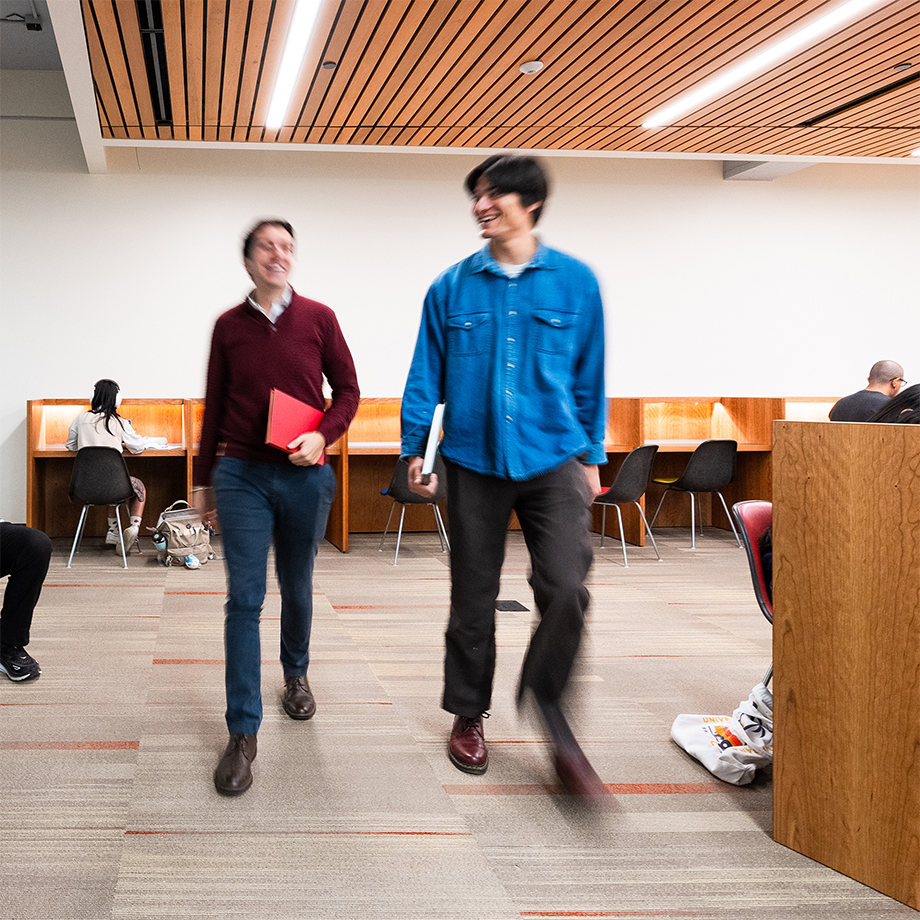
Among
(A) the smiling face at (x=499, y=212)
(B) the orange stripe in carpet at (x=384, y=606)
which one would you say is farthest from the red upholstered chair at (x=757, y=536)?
(B) the orange stripe in carpet at (x=384, y=606)

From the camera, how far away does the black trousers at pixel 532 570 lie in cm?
209

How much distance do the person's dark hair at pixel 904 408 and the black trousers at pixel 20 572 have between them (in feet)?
8.67

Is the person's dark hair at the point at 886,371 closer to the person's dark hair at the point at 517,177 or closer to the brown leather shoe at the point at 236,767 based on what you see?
the person's dark hair at the point at 517,177

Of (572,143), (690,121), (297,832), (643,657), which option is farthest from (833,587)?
(572,143)

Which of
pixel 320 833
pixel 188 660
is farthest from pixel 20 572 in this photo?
pixel 320 833

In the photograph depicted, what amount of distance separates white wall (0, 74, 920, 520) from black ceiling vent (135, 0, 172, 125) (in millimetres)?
1760

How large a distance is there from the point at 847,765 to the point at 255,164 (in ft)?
22.8

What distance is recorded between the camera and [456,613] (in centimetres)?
237

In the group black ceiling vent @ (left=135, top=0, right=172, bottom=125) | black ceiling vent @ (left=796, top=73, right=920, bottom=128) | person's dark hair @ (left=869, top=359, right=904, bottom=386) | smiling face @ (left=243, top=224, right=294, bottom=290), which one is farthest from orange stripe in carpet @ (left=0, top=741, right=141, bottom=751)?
black ceiling vent @ (left=796, top=73, right=920, bottom=128)

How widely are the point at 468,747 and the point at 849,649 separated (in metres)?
1.04

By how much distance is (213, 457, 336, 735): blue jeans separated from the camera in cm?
235

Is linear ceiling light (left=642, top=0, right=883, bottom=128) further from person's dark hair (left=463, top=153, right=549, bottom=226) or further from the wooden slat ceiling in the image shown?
person's dark hair (left=463, top=153, right=549, bottom=226)

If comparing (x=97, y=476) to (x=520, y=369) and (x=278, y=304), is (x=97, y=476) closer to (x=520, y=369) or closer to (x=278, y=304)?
(x=278, y=304)

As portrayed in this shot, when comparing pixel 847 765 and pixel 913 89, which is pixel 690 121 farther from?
pixel 847 765
